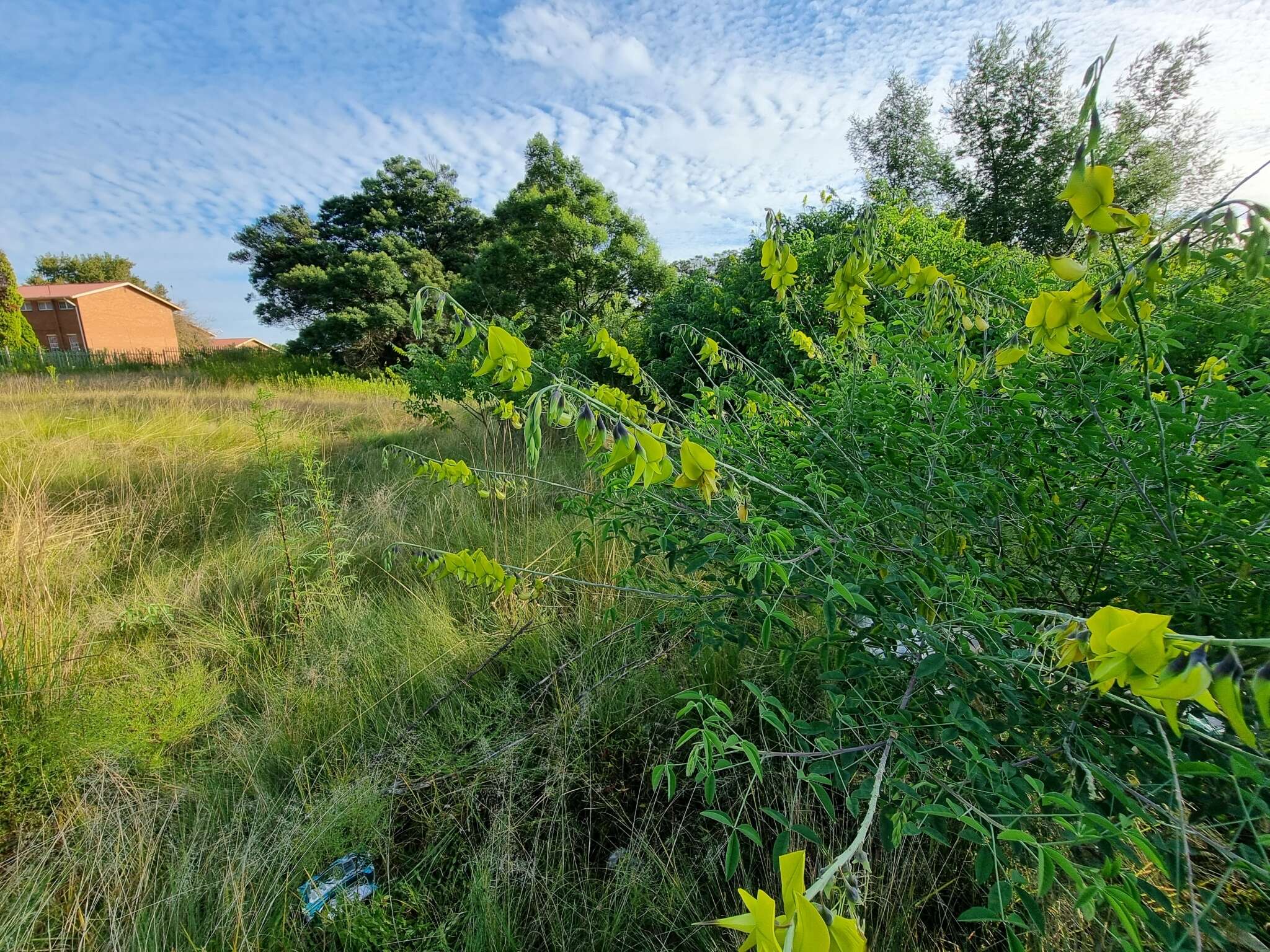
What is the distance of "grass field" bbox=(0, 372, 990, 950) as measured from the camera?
1155mm

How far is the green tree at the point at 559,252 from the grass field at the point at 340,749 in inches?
325

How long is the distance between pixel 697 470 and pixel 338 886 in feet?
4.24

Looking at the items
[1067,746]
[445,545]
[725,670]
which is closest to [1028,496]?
[1067,746]

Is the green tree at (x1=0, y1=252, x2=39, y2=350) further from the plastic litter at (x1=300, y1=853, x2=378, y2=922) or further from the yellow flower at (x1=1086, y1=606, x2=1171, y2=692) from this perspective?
the yellow flower at (x1=1086, y1=606, x2=1171, y2=692)

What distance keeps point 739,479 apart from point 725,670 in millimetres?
789

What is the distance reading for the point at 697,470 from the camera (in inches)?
27.0

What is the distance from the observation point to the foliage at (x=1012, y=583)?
59 centimetres

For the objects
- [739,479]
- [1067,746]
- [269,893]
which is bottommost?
[269,893]


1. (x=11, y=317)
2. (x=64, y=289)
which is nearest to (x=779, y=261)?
(x=11, y=317)

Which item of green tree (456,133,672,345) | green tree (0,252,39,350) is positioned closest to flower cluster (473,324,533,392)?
green tree (456,133,672,345)

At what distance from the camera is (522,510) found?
3143 mm

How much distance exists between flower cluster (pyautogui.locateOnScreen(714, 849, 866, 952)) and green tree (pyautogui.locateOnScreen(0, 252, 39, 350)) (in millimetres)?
25576

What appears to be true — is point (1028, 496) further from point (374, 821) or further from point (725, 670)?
point (374, 821)

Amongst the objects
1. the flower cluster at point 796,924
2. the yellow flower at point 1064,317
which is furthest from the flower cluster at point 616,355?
the flower cluster at point 796,924
